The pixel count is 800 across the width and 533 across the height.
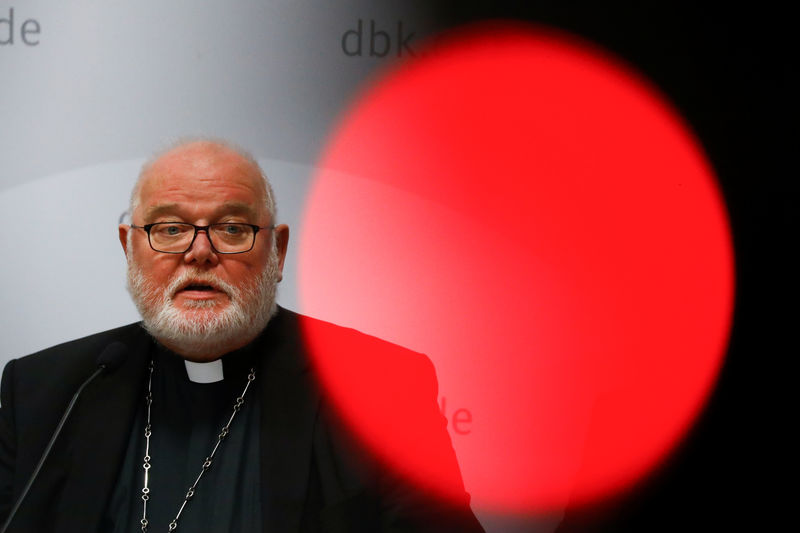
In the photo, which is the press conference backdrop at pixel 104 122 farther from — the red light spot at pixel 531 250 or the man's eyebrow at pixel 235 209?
the man's eyebrow at pixel 235 209

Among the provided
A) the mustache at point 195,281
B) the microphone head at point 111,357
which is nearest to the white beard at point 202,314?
the mustache at point 195,281

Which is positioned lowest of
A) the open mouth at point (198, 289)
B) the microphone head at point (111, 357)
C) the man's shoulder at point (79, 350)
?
the man's shoulder at point (79, 350)

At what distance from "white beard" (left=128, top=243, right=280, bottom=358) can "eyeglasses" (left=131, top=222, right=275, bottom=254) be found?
0.24ft

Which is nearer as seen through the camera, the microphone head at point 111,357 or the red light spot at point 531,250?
the microphone head at point 111,357

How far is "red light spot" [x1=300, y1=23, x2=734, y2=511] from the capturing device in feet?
8.29

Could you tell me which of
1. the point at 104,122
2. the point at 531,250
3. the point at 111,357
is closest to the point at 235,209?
the point at 111,357

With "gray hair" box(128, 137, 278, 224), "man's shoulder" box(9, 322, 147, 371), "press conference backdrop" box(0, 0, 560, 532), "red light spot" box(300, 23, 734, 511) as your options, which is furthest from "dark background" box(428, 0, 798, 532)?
"man's shoulder" box(9, 322, 147, 371)

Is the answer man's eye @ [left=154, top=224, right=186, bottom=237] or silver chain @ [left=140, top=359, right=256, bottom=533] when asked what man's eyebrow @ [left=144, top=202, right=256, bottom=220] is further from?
silver chain @ [left=140, top=359, right=256, bottom=533]

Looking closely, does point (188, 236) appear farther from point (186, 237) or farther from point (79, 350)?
point (79, 350)

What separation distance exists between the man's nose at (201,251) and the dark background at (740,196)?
1270 millimetres

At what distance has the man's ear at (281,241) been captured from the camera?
230 centimetres

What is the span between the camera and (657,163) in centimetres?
266

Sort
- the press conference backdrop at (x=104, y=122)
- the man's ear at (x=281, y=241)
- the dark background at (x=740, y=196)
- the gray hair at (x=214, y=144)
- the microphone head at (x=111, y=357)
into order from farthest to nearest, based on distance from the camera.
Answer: the dark background at (x=740, y=196) → the press conference backdrop at (x=104, y=122) → the man's ear at (x=281, y=241) → the gray hair at (x=214, y=144) → the microphone head at (x=111, y=357)

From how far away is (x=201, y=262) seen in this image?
2.05 m
